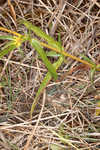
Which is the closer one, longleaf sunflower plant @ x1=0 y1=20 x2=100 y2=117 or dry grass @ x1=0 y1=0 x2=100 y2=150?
longleaf sunflower plant @ x1=0 y1=20 x2=100 y2=117

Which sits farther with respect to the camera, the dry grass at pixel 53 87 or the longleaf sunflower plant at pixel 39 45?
the dry grass at pixel 53 87

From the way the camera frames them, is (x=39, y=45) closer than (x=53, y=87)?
Yes

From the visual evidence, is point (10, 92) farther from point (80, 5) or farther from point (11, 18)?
point (80, 5)

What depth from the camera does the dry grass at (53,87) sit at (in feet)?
4.76

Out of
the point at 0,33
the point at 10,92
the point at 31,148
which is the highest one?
the point at 0,33

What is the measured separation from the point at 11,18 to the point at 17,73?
420mm

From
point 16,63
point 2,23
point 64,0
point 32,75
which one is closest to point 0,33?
point 2,23

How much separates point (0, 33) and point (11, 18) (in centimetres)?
14

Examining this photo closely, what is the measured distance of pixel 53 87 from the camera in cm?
153

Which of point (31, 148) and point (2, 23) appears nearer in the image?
point (31, 148)

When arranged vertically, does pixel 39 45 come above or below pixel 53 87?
above

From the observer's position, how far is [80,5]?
156 centimetres

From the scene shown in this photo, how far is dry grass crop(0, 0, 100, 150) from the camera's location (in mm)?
1451

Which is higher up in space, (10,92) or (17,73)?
(17,73)
